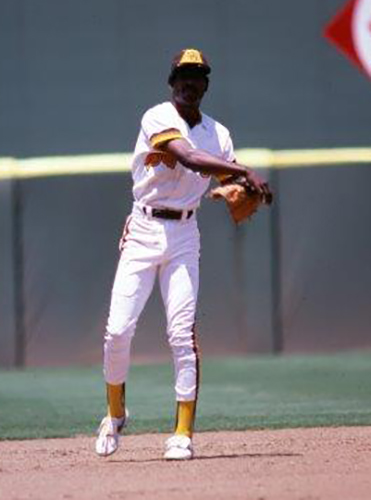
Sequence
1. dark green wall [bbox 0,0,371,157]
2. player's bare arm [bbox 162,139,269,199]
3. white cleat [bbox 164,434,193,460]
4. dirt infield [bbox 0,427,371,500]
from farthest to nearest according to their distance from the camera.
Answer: dark green wall [bbox 0,0,371,157], white cleat [bbox 164,434,193,460], player's bare arm [bbox 162,139,269,199], dirt infield [bbox 0,427,371,500]

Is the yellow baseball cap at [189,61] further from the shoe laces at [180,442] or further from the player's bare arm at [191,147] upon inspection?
the shoe laces at [180,442]

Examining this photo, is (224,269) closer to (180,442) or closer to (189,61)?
(180,442)

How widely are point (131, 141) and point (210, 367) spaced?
178 centimetres

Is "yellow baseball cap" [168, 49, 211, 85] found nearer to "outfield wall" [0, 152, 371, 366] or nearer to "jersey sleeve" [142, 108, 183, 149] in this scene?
"jersey sleeve" [142, 108, 183, 149]

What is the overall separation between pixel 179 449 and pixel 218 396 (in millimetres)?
3016

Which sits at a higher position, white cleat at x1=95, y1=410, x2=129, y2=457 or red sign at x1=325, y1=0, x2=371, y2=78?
red sign at x1=325, y1=0, x2=371, y2=78

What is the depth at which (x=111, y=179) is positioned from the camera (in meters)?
11.7

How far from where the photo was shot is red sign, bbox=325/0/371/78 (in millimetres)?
9570

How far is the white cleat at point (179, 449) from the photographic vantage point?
691 cm

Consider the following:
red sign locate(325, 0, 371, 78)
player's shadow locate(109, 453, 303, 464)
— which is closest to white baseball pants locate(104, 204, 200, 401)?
player's shadow locate(109, 453, 303, 464)

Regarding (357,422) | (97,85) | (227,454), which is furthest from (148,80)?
(227,454)

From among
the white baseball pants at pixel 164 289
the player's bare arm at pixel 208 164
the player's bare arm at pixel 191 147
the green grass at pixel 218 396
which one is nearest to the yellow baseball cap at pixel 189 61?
the player's bare arm at pixel 191 147

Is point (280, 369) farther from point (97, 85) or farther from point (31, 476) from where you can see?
point (31, 476)

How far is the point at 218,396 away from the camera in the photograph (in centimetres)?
991
